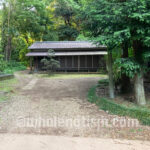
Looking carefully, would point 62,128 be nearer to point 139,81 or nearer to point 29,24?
point 139,81

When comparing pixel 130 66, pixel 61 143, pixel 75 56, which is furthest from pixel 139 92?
pixel 75 56

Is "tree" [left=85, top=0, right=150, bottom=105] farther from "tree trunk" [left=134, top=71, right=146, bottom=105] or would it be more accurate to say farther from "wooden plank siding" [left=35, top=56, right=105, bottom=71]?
"wooden plank siding" [left=35, top=56, right=105, bottom=71]

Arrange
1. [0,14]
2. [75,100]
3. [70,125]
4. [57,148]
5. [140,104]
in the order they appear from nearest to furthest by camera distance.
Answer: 1. [57,148]
2. [70,125]
3. [140,104]
4. [75,100]
5. [0,14]

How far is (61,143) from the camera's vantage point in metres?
2.75

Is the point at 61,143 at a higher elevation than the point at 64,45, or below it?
below

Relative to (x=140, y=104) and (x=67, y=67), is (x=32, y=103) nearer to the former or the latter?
(x=140, y=104)

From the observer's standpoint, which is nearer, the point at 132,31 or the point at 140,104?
the point at 132,31

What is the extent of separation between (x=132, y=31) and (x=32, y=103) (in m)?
4.17

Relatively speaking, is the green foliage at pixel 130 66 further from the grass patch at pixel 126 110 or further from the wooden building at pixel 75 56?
the wooden building at pixel 75 56

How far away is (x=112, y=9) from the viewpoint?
13.2 ft

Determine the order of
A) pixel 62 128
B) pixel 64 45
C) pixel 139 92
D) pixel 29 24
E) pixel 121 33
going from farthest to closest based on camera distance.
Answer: pixel 29 24
pixel 64 45
pixel 139 92
pixel 121 33
pixel 62 128

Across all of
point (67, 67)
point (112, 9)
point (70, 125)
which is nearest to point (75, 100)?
point (70, 125)

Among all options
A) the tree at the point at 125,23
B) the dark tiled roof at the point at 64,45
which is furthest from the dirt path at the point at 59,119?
the dark tiled roof at the point at 64,45

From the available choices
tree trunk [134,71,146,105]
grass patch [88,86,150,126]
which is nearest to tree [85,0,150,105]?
tree trunk [134,71,146,105]
